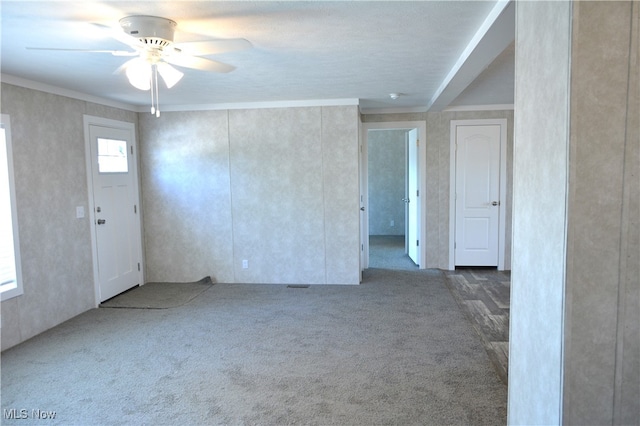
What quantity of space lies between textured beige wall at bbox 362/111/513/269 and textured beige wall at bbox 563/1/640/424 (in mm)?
4729

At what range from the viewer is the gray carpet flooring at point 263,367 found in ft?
8.41

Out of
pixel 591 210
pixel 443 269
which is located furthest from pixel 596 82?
pixel 443 269

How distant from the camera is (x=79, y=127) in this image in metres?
4.43

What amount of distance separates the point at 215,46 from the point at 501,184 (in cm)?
480

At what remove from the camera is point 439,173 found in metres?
6.04

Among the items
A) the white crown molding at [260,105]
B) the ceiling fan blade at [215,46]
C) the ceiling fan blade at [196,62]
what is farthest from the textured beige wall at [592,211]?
the white crown molding at [260,105]

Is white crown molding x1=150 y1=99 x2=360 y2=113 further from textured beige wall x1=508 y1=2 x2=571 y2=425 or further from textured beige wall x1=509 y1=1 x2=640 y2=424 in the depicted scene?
textured beige wall x1=509 y1=1 x2=640 y2=424

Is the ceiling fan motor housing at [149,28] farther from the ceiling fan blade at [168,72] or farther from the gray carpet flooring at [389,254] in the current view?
the gray carpet flooring at [389,254]

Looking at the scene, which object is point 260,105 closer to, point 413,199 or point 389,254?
point 413,199

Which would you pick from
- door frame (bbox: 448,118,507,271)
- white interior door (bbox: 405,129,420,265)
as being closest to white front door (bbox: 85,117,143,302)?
white interior door (bbox: 405,129,420,265)

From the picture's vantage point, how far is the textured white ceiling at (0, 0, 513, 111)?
2.21 metres

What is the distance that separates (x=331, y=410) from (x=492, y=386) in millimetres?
1107

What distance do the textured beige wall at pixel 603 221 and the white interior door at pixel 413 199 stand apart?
482 cm

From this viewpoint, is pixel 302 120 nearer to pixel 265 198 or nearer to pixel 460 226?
pixel 265 198
